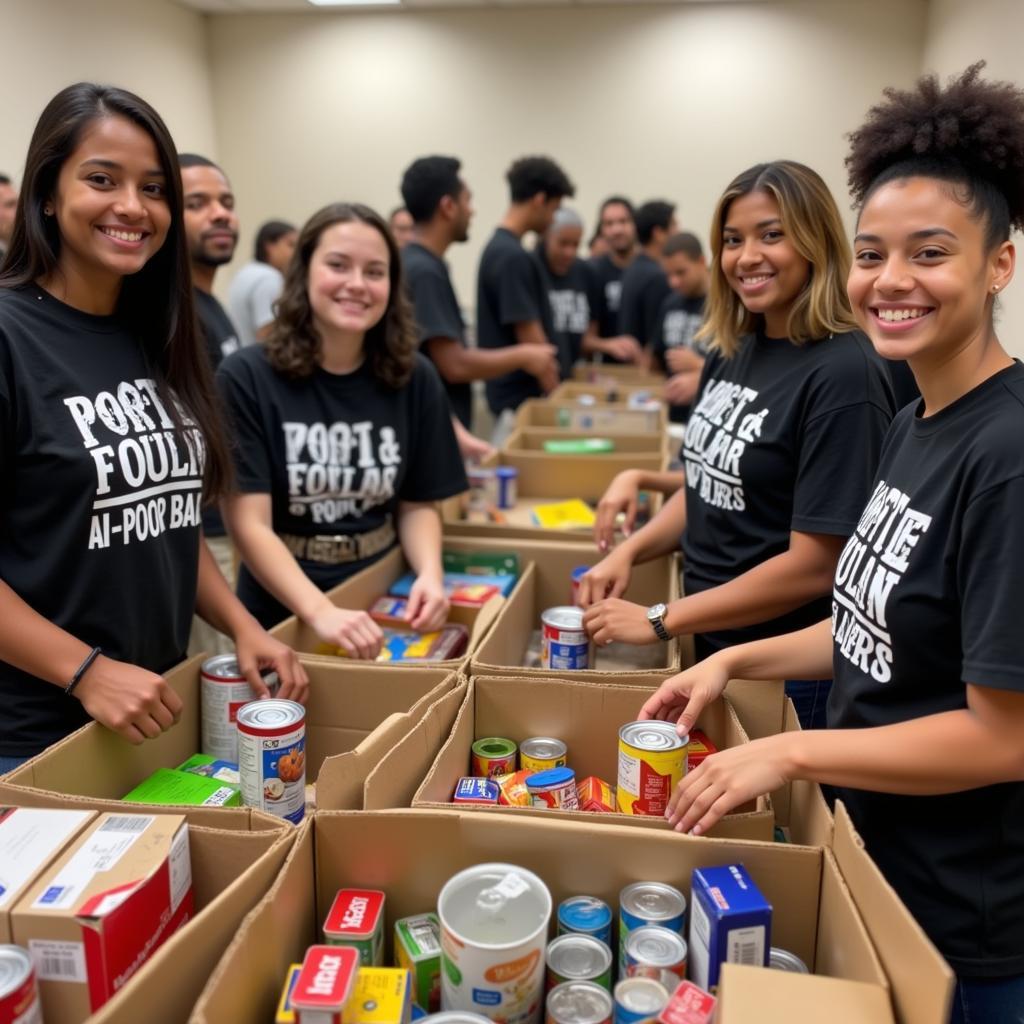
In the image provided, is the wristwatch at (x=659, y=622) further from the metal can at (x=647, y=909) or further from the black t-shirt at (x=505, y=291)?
the black t-shirt at (x=505, y=291)

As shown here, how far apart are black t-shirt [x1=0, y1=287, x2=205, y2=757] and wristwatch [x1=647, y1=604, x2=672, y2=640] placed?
2.56ft

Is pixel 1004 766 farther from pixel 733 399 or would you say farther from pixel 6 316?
pixel 6 316

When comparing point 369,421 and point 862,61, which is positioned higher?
point 862,61

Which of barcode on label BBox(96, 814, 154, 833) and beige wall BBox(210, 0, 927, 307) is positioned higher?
beige wall BBox(210, 0, 927, 307)

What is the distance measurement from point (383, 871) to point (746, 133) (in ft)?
24.1

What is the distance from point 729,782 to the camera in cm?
98

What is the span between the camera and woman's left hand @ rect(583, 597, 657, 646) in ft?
4.98

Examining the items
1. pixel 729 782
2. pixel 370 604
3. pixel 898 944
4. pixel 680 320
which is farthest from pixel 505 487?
pixel 680 320

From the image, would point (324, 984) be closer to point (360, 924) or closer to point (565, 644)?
point (360, 924)

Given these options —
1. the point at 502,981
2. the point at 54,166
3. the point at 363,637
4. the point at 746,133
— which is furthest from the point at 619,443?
the point at 746,133

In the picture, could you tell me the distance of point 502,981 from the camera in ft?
2.58

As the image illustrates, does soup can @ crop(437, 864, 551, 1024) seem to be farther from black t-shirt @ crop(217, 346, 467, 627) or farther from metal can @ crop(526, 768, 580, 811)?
black t-shirt @ crop(217, 346, 467, 627)

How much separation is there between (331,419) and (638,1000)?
1323 millimetres

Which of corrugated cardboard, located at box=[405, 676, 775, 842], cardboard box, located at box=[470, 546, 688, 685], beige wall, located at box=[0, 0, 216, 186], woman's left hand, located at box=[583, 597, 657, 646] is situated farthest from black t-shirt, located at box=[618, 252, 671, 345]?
corrugated cardboard, located at box=[405, 676, 775, 842]
